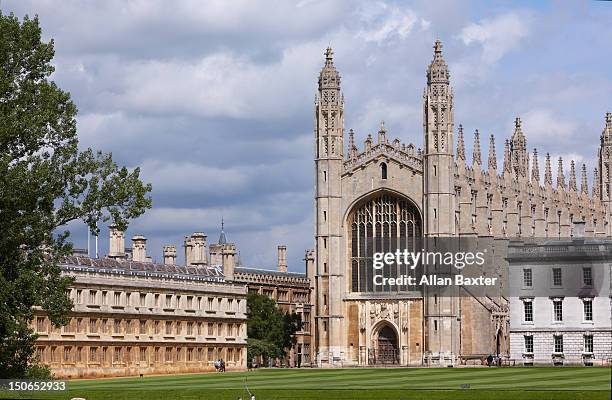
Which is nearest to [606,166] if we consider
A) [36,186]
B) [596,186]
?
[596,186]

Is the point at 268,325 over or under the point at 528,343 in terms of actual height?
over

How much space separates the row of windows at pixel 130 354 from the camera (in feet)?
283

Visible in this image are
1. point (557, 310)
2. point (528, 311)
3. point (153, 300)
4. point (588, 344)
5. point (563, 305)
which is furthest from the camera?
point (528, 311)

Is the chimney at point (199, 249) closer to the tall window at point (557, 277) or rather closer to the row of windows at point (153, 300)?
the row of windows at point (153, 300)

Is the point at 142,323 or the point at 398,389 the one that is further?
the point at 142,323

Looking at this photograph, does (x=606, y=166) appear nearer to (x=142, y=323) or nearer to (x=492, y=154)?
(x=492, y=154)

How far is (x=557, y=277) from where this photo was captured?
333ft

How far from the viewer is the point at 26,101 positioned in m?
45.7

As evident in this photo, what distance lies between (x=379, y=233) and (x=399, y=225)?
5.68 feet

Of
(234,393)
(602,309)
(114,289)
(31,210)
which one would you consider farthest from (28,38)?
(602,309)

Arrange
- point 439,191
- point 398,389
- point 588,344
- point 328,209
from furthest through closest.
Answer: point 328,209 → point 439,191 → point 588,344 → point 398,389

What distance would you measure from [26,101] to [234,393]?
16523 millimetres

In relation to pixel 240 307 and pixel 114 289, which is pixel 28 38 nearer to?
pixel 114 289

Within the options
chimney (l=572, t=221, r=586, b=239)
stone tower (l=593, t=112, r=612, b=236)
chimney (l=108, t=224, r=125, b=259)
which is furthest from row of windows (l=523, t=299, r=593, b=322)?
stone tower (l=593, t=112, r=612, b=236)
